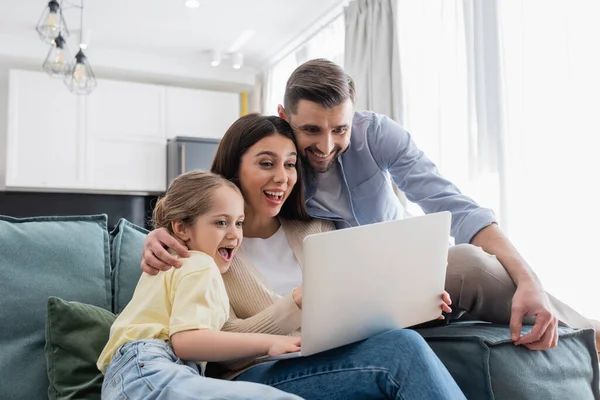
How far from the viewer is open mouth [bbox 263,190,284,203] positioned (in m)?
1.49

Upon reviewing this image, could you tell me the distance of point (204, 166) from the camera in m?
4.97

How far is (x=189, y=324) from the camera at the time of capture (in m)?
1.08

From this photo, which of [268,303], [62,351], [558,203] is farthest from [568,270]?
[62,351]

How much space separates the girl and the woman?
0.25 ft

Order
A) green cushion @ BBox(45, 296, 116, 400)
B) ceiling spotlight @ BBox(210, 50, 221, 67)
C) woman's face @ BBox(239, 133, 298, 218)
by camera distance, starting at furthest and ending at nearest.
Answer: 1. ceiling spotlight @ BBox(210, 50, 221, 67)
2. woman's face @ BBox(239, 133, 298, 218)
3. green cushion @ BBox(45, 296, 116, 400)

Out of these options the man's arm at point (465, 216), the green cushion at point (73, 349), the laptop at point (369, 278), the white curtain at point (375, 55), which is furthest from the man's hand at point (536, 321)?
the white curtain at point (375, 55)

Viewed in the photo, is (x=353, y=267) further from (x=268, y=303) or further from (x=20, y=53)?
(x=20, y=53)

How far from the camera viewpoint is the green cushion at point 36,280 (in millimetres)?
1323

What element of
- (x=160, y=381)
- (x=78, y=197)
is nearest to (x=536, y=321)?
(x=160, y=381)

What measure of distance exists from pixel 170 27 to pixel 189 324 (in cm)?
378

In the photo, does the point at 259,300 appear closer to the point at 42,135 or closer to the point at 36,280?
the point at 36,280

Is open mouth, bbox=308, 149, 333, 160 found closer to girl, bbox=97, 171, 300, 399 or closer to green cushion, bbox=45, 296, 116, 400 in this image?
girl, bbox=97, 171, 300, 399

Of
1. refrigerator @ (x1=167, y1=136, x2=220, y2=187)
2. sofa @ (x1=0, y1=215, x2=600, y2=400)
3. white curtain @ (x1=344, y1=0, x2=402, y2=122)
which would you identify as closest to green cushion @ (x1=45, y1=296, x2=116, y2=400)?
sofa @ (x1=0, y1=215, x2=600, y2=400)

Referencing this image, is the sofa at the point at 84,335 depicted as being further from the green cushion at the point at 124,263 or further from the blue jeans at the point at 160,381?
the blue jeans at the point at 160,381
